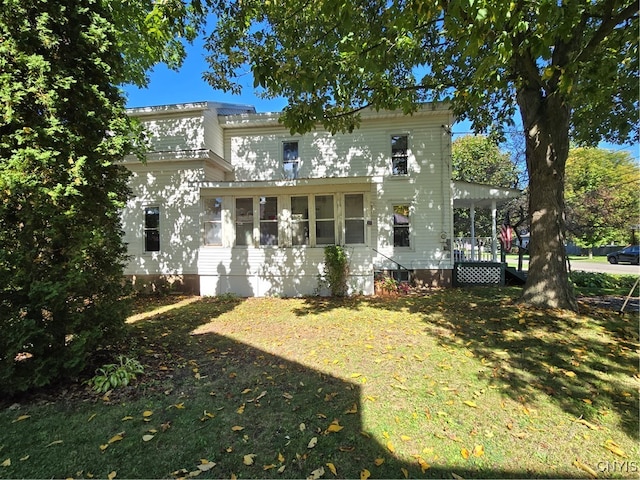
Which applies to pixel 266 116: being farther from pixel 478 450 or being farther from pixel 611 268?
pixel 611 268

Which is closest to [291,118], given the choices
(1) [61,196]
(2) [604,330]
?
(1) [61,196]

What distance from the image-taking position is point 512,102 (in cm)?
889

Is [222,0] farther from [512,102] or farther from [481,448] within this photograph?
[512,102]

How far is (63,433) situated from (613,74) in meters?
8.39

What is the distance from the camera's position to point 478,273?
36.8 feet

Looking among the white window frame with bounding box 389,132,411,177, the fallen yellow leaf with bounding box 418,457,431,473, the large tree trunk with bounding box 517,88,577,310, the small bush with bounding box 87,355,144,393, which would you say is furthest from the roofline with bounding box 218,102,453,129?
the fallen yellow leaf with bounding box 418,457,431,473

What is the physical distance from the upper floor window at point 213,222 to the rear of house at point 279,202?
0.11ft

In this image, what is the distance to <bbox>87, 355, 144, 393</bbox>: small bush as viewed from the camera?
3.60 m

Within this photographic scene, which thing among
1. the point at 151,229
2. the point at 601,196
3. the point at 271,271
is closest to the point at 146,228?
the point at 151,229

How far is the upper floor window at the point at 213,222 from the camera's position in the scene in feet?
32.5

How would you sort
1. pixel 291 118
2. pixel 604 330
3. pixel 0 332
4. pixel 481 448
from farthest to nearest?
pixel 291 118
pixel 604 330
pixel 0 332
pixel 481 448

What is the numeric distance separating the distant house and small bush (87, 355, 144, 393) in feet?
18.7

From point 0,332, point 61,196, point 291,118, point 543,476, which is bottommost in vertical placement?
point 543,476

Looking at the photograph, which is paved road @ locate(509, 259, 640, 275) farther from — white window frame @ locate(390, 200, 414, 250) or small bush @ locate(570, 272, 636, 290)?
white window frame @ locate(390, 200, 414, 250)
